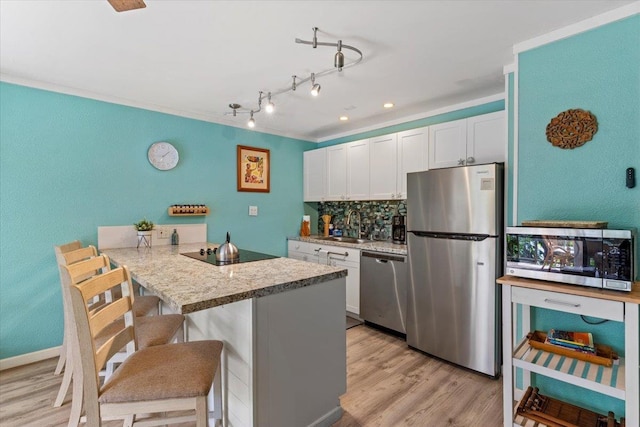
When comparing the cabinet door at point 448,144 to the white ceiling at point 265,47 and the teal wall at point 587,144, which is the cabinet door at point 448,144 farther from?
the teal wall at point 587,144

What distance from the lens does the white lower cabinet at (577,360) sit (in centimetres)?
136

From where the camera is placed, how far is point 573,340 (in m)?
1.69

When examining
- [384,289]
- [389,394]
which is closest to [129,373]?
[389,394]

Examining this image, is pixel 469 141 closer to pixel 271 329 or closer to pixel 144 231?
pixel 271 329

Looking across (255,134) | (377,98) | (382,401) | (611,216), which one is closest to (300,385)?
(382,401)

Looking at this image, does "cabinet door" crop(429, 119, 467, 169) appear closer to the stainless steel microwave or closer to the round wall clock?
the stainless steel microwave

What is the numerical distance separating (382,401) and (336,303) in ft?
2.71

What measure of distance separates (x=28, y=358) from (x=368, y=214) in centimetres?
355

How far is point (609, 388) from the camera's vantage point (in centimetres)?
141

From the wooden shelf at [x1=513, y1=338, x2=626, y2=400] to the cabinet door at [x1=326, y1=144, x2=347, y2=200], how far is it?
2.56 meters

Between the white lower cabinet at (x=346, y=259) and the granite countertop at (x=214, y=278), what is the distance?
4.80 feet

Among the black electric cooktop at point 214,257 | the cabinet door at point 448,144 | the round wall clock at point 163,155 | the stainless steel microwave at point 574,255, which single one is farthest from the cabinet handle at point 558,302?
the round wall clock at point 163,155

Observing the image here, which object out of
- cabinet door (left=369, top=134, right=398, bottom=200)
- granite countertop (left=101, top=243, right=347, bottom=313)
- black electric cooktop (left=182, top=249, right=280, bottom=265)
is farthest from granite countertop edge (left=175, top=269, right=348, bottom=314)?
cabinet door (left=369, top=134, right=398, bottom=200)

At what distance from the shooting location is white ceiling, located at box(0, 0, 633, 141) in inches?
65.1
